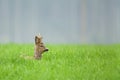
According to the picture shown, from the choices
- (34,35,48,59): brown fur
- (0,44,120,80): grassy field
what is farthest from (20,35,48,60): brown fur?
(0,44,120,80): grassy field

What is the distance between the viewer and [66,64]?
873cm

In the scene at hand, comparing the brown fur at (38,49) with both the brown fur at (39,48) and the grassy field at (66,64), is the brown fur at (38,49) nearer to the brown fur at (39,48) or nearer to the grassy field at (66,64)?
the brown fur at (39,48)

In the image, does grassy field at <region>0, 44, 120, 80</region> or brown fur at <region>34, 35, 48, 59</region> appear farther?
brown fur at <region>34, 35, 48, 59</region>

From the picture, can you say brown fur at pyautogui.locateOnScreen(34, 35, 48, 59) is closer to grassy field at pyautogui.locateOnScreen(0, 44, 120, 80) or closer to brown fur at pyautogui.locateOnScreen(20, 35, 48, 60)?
brown fur at pyautogui.locateOnScreen(20, 35, 48, 60)

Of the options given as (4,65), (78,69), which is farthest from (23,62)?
(78,69)

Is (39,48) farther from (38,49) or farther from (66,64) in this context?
(66,64)

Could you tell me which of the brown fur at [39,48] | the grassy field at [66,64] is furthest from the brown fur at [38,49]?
the grassy field at [66,64]

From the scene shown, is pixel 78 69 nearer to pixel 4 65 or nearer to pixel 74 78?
pixel 74 78

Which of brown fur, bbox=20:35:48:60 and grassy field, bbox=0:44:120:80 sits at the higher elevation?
brown fur, bbox=20:35:48:60

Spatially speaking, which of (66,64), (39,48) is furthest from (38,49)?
(66,64)

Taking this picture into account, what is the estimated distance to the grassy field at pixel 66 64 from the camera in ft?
25.8

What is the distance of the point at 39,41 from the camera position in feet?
29.5

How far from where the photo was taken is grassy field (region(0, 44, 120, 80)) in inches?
309

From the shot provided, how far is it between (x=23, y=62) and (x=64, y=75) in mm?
1325
